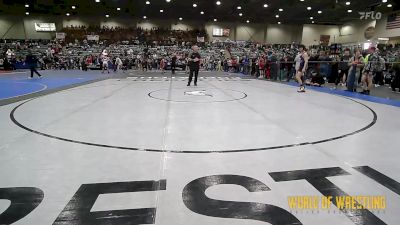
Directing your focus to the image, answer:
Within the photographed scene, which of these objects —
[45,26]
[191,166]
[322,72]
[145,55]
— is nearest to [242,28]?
[145,55]

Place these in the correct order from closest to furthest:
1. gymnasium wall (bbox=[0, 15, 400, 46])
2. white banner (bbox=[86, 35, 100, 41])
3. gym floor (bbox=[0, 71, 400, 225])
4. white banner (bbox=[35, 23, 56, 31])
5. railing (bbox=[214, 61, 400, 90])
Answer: gym floor (bbox=[0, 71, 400, 225])
railing (bbox=[214, 61, 400, 90])
white banner (bbox=[86, 35, 100, 41])
gymnasium wall (bbox=[0, 15, 400, 46])
white banner (bbox=[35, 23, 56, 31])

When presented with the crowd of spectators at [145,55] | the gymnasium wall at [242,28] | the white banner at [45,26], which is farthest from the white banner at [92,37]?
the white banner at [45,26]

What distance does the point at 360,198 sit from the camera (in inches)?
93.4

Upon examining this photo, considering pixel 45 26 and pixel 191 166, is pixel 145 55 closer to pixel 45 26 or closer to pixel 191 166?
pixel 45 26

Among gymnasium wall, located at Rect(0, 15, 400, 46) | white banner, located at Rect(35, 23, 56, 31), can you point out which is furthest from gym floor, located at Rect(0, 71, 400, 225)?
white banner, located at Rect(35, 23, 56, 31)

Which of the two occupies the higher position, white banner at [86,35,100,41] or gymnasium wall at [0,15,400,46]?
gymnasium wall at [0,15,400,46]

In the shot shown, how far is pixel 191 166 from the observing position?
3016mm

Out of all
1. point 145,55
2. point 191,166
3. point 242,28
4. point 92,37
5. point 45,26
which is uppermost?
point 242,28

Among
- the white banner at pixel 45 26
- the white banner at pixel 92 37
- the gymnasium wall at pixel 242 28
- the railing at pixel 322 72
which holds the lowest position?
the railing at pixel 322 72

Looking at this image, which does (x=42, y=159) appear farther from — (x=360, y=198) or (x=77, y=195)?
(x=360, y=198)

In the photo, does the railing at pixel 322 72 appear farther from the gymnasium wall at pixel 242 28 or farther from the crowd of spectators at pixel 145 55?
the gymnasium wall at pixel 242 28

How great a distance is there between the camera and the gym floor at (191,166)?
2.13 meters

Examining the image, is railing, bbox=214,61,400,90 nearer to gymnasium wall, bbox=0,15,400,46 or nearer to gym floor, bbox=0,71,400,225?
gym floor, bbox=0,71,400,225

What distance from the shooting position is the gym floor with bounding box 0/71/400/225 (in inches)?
84.0
